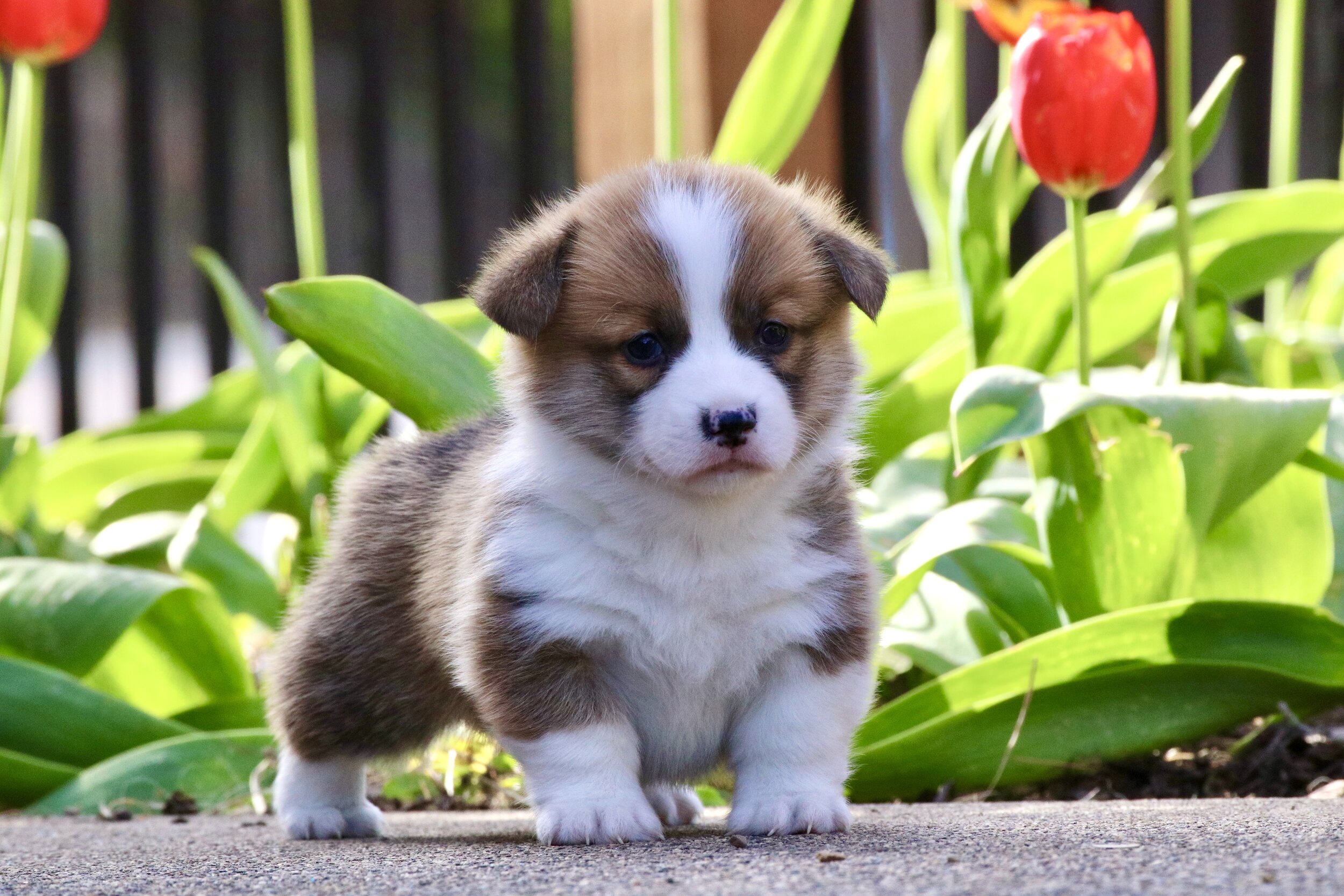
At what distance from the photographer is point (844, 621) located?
79.7 inches

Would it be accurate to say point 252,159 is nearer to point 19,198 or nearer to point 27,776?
point 19,198

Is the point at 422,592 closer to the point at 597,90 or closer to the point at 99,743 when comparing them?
the point at 99,743

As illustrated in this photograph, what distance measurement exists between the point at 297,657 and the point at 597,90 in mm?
2822

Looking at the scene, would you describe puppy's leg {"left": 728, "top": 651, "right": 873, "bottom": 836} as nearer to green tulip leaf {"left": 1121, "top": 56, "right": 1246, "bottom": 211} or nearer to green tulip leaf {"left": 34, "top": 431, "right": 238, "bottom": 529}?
green tulip leaf {"left": 1121, "top": 56, "right": 1246, "bottom": 211}

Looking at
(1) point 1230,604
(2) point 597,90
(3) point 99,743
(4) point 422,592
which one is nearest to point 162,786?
(3) point 99,743

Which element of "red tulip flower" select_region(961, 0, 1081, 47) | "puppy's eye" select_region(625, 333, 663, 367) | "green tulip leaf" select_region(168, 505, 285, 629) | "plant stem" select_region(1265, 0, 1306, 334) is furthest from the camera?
"plant stem" select_region(1265, 0, 1306, 334)

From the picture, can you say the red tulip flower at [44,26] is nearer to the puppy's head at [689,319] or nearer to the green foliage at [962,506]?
the green foliage at [962,506]

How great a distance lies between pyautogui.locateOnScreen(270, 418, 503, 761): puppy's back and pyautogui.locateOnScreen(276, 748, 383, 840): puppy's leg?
0.02 metres

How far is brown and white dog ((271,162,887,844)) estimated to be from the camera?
74.9 inches

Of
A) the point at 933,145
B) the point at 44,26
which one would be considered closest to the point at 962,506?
the point at 933,145

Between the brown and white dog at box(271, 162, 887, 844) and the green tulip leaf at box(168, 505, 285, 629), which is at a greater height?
the brown and white dog at box(271, 162, 887, 844)

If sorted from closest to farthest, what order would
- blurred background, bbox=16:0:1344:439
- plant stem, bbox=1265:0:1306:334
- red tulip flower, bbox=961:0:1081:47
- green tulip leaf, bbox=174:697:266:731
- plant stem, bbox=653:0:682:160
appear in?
1. red tulip flower, bbox=961:0:1081:47
2. green tulip leaf, bbox=174:697:266:731
3. plant stem, bbox=653:0:682:160
4. plant stem, bbox=1265:0:1306:334
5. blurred background, bbox=16:0:1344:439

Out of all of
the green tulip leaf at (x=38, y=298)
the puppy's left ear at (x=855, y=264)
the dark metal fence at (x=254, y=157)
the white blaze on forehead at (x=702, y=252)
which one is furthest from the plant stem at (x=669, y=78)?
the dark metal fence at (x=254, y=157)

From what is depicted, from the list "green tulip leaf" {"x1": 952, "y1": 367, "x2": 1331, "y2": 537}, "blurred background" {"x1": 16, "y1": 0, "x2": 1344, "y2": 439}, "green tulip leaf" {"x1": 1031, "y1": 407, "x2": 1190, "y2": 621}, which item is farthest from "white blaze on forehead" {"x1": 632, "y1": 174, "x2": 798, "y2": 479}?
"blurred background" {"x1": 16, "y1": 0, "x2": 1344, "y2": 439}
